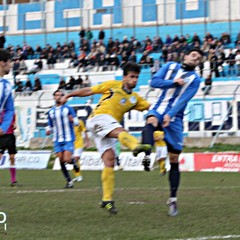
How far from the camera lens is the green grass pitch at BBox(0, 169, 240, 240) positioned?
9.93 m

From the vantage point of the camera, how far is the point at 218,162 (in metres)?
26.6

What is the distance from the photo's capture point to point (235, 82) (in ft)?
109

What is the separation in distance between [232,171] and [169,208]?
1406 cm

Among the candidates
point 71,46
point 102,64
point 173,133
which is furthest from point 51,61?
point 173,133

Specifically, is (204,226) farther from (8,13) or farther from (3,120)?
(8,13)

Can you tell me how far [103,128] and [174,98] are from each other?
1121mm

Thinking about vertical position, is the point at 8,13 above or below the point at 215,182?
above

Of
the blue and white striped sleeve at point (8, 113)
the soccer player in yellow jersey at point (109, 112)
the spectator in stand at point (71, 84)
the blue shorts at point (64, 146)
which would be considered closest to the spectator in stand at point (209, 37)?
the spectator in stand at point (71, 84)

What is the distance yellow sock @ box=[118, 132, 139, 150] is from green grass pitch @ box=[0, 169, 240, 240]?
0.99 meters

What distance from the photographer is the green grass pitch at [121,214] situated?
9.93 m

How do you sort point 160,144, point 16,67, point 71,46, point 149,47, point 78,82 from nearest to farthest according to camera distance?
point 160,144
point 78,82
point 149,47
point 16,67
point 71,46

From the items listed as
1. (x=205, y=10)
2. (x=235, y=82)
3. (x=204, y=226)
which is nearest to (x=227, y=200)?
(x=204, y=226)

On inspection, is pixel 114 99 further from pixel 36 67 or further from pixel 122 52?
pixel 36 67

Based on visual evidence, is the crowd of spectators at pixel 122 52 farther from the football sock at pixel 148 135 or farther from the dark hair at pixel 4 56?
the dark hair at pixel 4 56
